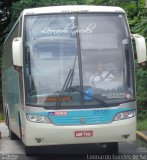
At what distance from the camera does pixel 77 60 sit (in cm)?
1127

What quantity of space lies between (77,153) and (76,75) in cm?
256

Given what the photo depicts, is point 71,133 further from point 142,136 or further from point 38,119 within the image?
point 142,136

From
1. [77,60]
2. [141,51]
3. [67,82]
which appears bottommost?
[67,82]

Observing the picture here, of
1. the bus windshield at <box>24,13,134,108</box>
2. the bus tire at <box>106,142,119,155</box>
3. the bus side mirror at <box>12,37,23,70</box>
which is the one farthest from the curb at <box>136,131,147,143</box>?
the bus side mirror at <box>12,37,23,70</box>

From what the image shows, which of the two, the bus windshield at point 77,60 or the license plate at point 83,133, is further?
the bus windshield at point 77,60

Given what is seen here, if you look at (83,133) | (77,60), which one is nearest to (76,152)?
(83,133)

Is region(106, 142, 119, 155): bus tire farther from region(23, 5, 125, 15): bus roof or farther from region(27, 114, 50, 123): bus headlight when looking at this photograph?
region(23, 5, 125, 15): bus roof

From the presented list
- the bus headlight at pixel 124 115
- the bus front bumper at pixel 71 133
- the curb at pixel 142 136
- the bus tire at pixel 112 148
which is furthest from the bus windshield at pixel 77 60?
the curb at pixel 142 136

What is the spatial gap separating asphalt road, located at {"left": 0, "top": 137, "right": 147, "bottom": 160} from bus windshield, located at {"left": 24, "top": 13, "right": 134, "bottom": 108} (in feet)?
5.69

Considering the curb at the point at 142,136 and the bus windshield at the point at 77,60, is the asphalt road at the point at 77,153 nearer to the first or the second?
the curb at the point at 142,136

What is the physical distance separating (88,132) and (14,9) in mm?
22764

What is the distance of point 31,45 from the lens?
1134cm

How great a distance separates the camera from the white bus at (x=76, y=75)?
10914 mm

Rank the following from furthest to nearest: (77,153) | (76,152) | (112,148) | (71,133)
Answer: (76,152) → (77,153) → (112,148) → (71,133)
